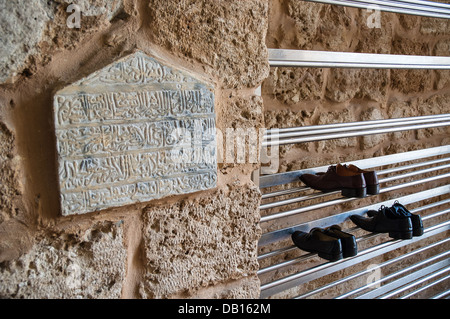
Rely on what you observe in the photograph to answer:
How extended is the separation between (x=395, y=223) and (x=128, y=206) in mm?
947

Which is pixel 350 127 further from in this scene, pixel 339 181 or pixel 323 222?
pixel 323 222

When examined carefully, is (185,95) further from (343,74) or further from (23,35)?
(343,74)

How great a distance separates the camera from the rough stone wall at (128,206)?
59 centimetres

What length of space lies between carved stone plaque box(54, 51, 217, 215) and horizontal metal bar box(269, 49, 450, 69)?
32 cm

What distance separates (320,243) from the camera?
109cm

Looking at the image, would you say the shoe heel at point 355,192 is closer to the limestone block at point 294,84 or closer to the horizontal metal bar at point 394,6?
the limestone block at point 294,84

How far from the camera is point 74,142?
0.60 meters

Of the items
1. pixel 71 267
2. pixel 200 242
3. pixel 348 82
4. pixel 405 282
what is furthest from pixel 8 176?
pixel 405 282

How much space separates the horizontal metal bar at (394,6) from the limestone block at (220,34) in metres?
0.35

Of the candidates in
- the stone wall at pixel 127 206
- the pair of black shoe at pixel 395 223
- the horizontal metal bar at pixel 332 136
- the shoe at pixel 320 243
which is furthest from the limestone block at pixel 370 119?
the stone wall at pixel 127 206

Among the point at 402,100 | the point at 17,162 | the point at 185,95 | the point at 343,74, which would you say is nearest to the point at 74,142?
the point at 17,162

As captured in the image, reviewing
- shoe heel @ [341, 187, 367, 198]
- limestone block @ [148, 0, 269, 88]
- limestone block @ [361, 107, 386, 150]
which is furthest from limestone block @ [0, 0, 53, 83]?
limestone block @ [361, 107, 386, 150]

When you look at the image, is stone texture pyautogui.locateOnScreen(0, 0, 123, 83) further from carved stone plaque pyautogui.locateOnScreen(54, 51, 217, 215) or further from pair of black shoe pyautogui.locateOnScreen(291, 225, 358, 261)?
pair of black shoe pyautogui.locateOnScreen(291, 225, 358, 261)

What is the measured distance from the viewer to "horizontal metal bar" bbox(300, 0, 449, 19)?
1.04 metres
